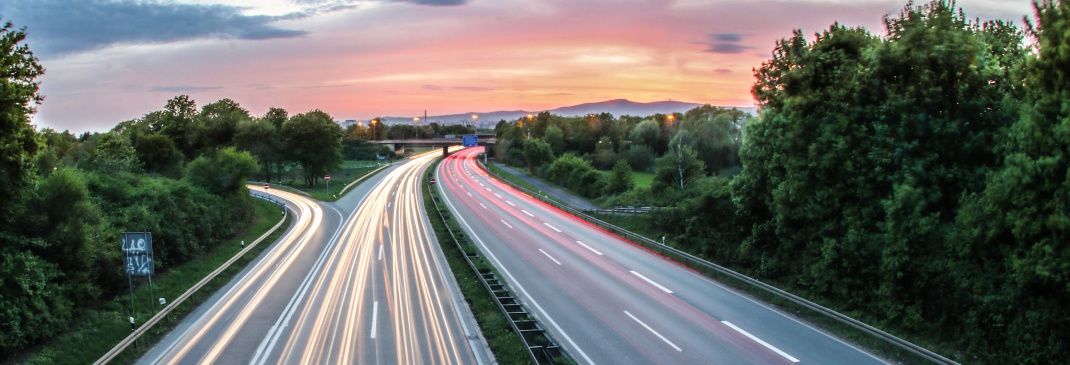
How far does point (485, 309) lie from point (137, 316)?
11.6 m

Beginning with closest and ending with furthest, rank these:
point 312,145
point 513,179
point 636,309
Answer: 1. point 636,309
2. point 312,145
3. point 513,179

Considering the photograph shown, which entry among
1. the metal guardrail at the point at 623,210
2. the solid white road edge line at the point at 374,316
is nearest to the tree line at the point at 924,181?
the solid white road edge line at the point at 374,316

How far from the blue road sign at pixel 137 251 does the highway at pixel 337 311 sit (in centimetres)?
230

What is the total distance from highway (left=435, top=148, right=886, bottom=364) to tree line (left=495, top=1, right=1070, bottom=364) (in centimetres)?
268

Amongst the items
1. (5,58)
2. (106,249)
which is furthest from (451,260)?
(5,58)

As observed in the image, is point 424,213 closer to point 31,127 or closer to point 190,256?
point 190,256

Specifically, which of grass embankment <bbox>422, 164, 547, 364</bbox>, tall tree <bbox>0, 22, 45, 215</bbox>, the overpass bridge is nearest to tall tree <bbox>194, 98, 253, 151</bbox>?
the overpass bridge

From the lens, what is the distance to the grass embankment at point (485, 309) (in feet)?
54.4

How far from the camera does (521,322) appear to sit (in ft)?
61.9

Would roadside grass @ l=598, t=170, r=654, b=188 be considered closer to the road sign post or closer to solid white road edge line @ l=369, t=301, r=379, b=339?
solid white road edge line @ l=369, t=301, r=379, b=339

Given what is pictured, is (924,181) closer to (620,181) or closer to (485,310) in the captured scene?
(485,310)

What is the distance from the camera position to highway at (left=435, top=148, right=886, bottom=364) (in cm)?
1659

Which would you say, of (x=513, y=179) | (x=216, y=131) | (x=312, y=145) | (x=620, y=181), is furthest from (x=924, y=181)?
(x=216, y=131)

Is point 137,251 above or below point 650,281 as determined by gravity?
above
